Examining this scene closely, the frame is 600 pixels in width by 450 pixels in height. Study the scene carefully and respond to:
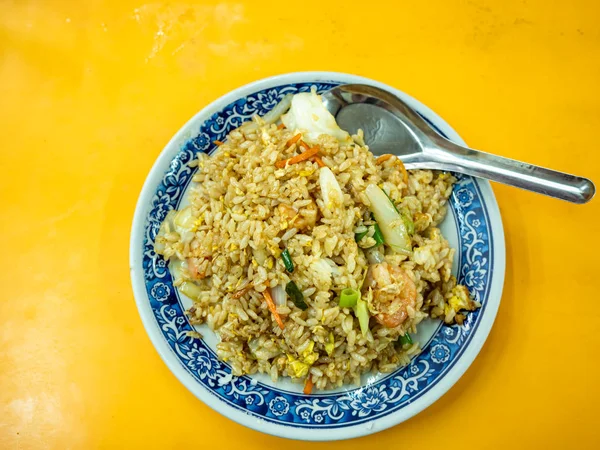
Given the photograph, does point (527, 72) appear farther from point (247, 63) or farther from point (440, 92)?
point (247, 63)

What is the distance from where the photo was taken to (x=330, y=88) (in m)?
2.30

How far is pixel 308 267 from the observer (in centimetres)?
185

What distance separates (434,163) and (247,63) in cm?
143

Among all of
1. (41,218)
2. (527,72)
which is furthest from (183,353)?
(527,72)

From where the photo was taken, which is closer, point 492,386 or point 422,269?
point 422,269

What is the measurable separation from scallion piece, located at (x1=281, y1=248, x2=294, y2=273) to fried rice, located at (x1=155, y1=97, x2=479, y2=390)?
19 mm

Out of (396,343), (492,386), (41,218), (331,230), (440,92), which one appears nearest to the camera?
(331,230)

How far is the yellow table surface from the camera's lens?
7.23 feet

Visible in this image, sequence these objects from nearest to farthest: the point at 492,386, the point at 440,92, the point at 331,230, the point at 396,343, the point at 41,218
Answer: the point at 331,230
the point at 396,343
the point at 492,386
the point at 41,218
the point at 440,92

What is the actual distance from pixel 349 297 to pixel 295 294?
0.21 metres

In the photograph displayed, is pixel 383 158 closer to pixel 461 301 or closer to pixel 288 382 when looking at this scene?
pixel 461 301

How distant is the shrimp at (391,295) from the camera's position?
6.03ft

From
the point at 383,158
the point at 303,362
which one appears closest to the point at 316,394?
the point at 303,362

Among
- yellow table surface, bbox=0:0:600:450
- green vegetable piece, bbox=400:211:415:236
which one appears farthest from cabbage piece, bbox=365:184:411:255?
yellow table surface, bbox=0:0:600:450
